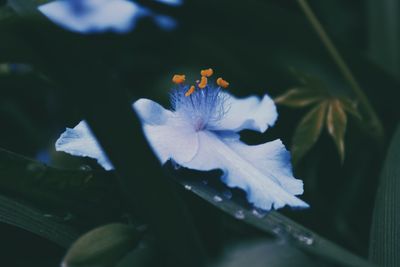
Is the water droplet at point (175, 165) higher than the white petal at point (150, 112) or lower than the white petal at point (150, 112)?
lower

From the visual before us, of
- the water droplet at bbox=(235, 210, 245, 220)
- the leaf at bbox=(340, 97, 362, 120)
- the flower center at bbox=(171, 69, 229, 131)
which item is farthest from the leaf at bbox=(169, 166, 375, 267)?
the leaf at bbox=(340, 97, 362, 120)

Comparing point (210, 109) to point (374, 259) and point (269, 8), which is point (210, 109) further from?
point (269, 8)

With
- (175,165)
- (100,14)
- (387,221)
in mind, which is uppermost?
(100,14)

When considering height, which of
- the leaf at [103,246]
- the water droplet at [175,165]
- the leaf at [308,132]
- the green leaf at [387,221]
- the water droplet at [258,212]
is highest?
the water droplet at [175,165]

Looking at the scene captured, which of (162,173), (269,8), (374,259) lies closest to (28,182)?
(162,173)

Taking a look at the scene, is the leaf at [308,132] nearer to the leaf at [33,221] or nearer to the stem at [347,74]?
the stem at [347,74]

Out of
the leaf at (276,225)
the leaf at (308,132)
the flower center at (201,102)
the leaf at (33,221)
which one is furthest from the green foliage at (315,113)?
the leaf at (33,221)

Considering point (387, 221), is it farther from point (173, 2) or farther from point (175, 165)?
point (173, 2)

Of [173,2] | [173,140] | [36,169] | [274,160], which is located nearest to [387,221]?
[274,160]
